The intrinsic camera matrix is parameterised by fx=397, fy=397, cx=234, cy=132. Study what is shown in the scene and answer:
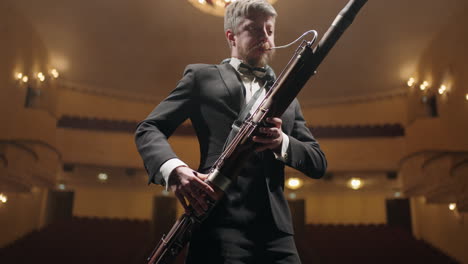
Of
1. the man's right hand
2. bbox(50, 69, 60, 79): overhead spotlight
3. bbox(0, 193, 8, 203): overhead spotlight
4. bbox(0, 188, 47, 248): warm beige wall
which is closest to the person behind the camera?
the man's right hand

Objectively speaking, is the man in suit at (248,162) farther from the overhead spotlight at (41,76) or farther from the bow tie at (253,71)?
the overhead spotlight at (41,76)

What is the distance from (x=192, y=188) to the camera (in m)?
Result: 1.00

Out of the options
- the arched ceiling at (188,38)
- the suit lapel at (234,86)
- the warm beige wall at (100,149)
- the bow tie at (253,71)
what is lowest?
the suit lapel at (234,86)

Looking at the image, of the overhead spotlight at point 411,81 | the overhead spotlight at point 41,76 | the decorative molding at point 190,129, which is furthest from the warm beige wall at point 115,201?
the overhead spotlight at point 411,81

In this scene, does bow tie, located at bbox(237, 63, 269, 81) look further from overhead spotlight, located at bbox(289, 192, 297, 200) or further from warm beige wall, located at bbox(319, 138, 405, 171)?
overhead spotlight, located at bbox(289, 192, 297, 200)

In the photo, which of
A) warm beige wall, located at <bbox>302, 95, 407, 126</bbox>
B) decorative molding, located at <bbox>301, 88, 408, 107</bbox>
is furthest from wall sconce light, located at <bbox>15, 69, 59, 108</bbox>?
warm beige wall, located at <bbox>302, 95, 407, 126</bbox>

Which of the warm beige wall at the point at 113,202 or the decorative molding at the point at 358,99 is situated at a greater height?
the decorative molding at the point at 358,99

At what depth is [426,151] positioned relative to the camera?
616 centimetres

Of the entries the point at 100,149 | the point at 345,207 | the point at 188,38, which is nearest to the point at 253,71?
the point at 188,38

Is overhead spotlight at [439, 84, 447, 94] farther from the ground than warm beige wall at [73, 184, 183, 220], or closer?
farther from the ground

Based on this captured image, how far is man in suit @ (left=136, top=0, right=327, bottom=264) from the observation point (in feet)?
3.41

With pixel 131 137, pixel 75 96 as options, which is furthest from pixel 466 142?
pixel 75 96

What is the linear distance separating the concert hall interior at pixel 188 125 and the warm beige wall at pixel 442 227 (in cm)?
4

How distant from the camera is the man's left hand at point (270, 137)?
3.45ft
